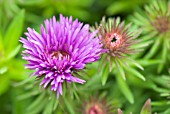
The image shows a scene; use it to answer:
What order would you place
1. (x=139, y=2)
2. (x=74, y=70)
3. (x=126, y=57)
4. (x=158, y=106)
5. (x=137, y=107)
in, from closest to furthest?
(x=74, y=70)
(x=126, y=57)
(x=158, y=106)
(x=137, y=107)
(x=139, y=2)

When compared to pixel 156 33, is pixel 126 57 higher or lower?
lower

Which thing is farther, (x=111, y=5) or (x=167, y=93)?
(x=111, y=5)

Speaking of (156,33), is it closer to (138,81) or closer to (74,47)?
(138,81)

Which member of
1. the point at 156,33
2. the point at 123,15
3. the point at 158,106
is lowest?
the point at 158,106

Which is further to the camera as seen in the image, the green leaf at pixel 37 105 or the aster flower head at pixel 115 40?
the green leaf at pixel 37 105

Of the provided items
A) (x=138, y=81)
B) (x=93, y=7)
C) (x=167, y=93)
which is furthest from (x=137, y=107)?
(x=93, y=7)

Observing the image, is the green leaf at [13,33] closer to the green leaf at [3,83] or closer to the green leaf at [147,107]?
the green leaf at [3,83]

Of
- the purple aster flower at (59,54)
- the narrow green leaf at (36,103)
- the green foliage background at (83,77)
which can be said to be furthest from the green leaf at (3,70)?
the purple aster flower at (59,54)

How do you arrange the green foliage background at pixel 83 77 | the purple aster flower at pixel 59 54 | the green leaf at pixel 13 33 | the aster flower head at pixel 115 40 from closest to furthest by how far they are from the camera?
the purple aster flower at pixel 59 54
the aster flower head at pixel 115 40
the green foliage background at pixel 83 77
the green leaf at pixel 13 33
